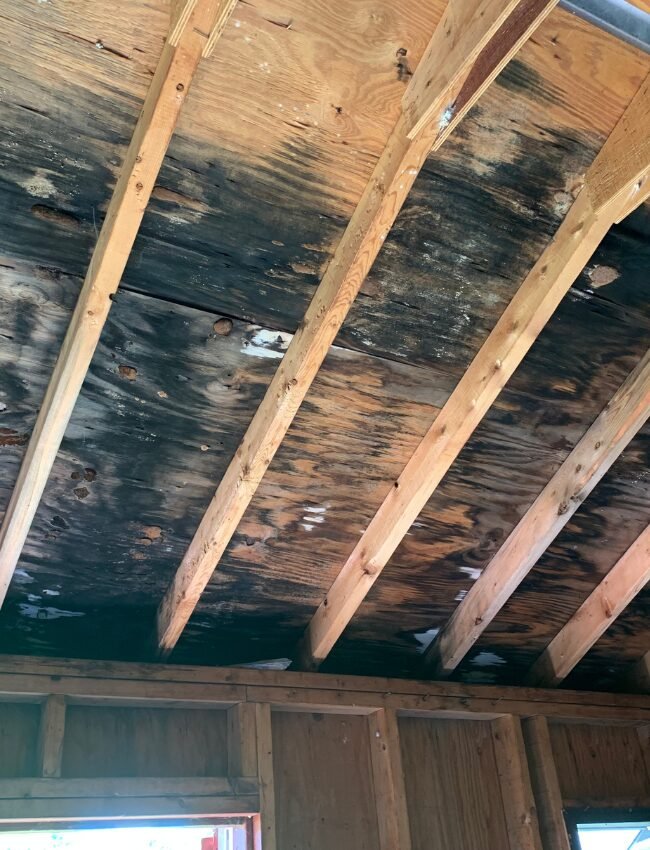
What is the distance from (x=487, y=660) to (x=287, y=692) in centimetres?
93

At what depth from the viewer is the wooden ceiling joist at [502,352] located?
1788mm

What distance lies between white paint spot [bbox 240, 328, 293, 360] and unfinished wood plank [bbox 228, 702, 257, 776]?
1.26 m

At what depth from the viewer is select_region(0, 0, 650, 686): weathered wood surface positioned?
1.66m

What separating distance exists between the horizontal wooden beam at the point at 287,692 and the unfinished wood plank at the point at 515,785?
7 cm

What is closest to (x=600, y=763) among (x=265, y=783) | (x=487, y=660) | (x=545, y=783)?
(x=545, y=783)

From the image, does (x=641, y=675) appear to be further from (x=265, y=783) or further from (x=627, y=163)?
(x=627, y=163)

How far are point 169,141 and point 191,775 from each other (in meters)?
1.96

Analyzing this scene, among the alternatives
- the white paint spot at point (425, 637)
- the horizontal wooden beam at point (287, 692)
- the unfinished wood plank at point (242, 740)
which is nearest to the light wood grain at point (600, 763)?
the horizontal wooden beam at point (287, 692)

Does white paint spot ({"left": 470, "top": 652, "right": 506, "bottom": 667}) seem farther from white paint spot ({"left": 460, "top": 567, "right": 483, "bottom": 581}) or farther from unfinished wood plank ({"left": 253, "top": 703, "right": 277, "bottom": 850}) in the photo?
unfinished wood plank ({"left": 253, "top": 703, "right": 277, "bottom": 850})

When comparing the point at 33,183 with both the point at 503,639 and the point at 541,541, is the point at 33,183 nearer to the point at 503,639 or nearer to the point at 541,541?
the point at 541,541

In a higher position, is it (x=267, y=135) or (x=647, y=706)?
(x=267, y=135)

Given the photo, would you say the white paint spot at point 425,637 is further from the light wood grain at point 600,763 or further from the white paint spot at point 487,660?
the light wood grain at point 600,763

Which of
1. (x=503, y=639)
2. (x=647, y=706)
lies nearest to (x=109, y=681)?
(x=503, y=639)

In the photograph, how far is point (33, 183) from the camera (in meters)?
1.75
